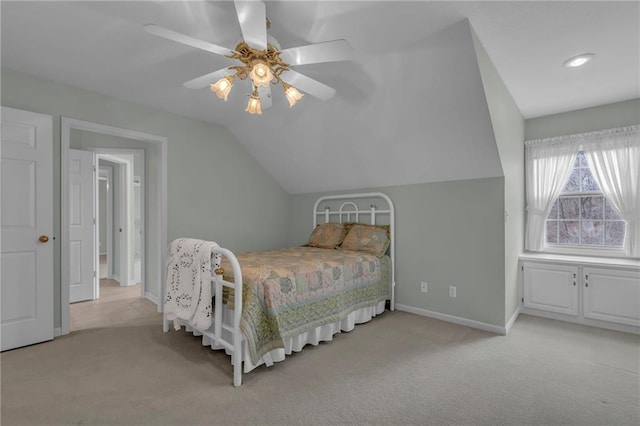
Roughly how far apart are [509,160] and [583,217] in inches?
54.7

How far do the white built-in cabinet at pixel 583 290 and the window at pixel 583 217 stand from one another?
0.33 metres

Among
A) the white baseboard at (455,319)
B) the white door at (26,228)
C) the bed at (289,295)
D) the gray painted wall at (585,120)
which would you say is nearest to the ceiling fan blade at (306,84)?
the bed at (289,295)

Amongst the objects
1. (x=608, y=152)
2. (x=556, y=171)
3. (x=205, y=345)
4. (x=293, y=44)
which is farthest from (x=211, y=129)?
(x=608, y=152)

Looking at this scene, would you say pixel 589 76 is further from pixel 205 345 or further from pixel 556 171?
pixel 205 345

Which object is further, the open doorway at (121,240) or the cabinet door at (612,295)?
the open doorway at (121,240)

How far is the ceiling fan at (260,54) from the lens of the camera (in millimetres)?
1588

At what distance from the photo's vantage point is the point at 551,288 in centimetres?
337

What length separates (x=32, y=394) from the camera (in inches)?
76.7

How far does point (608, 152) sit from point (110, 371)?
526 centimetres

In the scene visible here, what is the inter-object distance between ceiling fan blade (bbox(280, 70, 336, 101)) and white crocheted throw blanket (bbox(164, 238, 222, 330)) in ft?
4.45

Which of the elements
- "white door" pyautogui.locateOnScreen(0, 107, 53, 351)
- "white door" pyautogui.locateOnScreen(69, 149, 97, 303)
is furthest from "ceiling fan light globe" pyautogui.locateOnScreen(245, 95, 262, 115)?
"white door" pyautogui.locateOnScreen(69, 149, 97, 303)

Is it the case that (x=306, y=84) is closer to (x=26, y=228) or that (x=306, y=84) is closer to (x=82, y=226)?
(x=26, y=228)

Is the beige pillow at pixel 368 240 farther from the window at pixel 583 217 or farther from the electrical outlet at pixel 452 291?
the window at pixel 583 217

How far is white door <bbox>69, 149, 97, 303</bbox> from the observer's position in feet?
13.5
